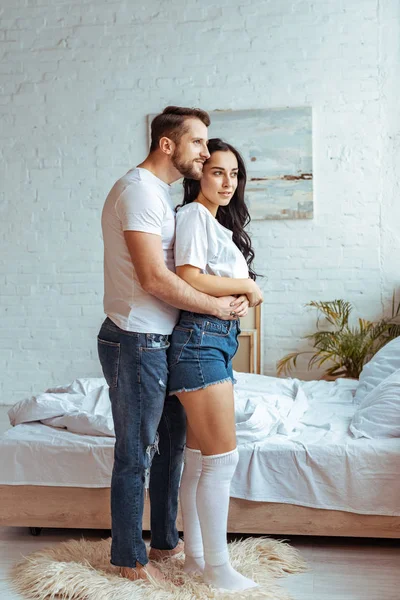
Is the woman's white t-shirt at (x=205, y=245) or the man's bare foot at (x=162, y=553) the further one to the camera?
the man's bare foot at (x=162, y=553)

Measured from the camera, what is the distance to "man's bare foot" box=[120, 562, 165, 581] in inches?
97.3

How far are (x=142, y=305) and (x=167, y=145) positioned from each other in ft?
1.69

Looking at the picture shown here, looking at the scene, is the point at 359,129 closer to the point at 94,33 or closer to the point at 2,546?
the point at 94,33

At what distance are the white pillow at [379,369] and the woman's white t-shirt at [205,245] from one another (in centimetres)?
141

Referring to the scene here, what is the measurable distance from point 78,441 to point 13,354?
10.9 feet

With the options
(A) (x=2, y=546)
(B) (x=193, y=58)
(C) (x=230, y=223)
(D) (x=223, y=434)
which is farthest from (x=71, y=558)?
(B) (x=193, y=58)

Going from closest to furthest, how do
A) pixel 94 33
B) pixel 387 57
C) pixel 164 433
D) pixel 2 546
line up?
pixel 164 433 → pixel 2 546 → pixel 387 57 → pixel 94 33

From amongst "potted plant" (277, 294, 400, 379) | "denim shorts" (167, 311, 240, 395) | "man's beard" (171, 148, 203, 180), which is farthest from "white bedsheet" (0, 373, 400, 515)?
"potted plant" (277, 294, 400, 379)

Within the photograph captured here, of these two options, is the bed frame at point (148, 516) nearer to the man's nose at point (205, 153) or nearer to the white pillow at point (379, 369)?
the white pillow at point (379, 369)

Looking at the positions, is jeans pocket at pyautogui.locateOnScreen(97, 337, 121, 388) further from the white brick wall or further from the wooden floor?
the white brick wall

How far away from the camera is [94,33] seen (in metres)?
5.93

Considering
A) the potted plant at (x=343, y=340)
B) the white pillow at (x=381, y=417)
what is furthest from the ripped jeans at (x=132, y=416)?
the potted plant at (x=343, y=340)

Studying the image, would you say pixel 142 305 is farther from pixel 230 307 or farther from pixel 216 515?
pixel 216 515

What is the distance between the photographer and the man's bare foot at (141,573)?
8.11 ft
